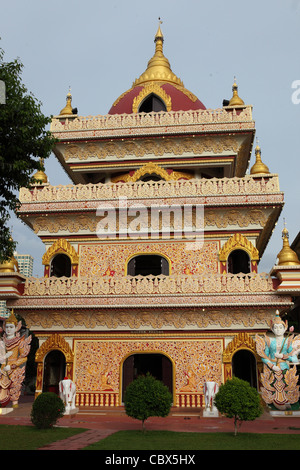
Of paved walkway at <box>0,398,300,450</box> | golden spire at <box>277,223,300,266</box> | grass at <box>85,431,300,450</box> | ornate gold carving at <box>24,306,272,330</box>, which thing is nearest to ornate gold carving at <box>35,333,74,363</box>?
ornate gold carving at <box>24,306,272,330</box>

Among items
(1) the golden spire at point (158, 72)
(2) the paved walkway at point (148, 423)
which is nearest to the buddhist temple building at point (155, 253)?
(2) the paved walkway at point (148, 423)

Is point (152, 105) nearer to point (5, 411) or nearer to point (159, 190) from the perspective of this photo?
point (159, 190)

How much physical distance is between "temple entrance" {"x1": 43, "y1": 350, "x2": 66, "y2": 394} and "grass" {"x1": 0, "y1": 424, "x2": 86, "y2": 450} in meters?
5.46

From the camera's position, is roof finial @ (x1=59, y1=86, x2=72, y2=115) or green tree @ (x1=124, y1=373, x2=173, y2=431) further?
roof finial @ (x1=59, y1=86, x2=72, y2=115)

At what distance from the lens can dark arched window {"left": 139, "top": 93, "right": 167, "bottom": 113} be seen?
70.3ft

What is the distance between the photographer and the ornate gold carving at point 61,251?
1816cm

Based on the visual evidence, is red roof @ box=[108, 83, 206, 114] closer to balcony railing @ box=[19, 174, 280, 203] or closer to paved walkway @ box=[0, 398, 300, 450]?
balcony railing @ box=[19, 174, 280, 203]

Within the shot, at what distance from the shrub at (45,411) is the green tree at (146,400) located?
1.95 meters

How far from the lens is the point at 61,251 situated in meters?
18.2

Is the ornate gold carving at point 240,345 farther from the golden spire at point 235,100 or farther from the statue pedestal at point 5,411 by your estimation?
the golden spire at point 235,100

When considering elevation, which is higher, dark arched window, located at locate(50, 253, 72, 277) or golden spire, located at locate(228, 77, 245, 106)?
golden spire, located at locate(228, 77, 245, 106)

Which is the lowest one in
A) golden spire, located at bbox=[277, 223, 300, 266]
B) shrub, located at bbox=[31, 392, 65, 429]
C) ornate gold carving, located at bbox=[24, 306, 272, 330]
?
shrub, located at bbox=[31, 392, 65, 429]

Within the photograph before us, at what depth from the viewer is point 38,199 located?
60.2 feet
